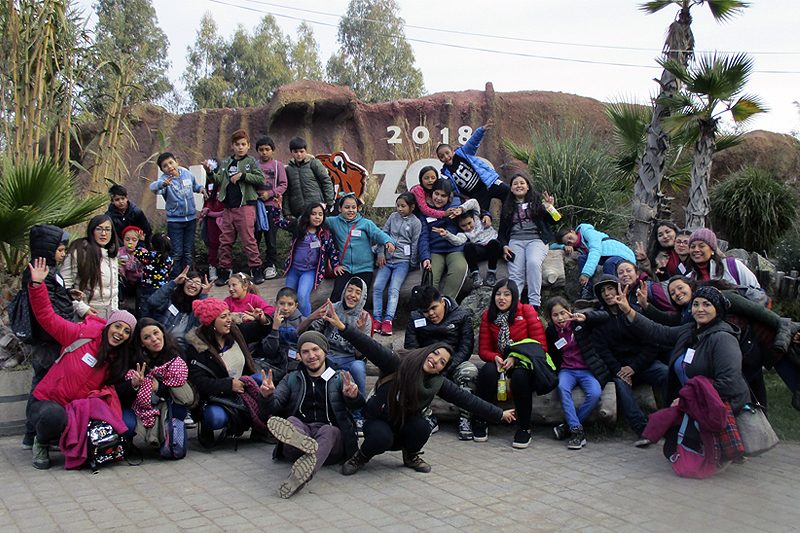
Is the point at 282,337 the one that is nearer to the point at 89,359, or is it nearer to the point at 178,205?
the point at 89,359

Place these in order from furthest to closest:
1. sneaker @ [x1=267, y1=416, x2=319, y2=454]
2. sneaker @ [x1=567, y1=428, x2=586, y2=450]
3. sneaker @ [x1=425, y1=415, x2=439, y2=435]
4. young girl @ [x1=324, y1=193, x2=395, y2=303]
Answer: young girl @ [x1=324, y1=193, x2=395, y2=303] → sneaker @ [x1=425, y1=415, x2=439, y2=435] → sneaker @ [x1=567, y1=428, x2=586, y2=450] → sneaker @ [x1=267, y1=416, x2=319, y2=454]

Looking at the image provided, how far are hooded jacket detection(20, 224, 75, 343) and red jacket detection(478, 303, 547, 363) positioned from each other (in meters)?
3.27

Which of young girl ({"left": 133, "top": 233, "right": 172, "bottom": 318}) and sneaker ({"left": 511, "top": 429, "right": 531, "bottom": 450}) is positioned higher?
young girl ({"left": 133, "top": 233, "right": 172, "bottom": 318})

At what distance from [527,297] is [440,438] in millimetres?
2271

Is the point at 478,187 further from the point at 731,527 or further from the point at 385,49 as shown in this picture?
the point at 385,49

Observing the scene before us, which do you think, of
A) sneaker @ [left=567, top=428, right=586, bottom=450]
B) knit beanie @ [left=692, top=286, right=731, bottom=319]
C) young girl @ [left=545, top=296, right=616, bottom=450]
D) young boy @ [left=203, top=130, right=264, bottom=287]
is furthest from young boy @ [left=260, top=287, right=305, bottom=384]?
knit beanie @ [left=692, top=286, right=731, bottom=319]

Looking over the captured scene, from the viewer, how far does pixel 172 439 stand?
→ 534 centimetres

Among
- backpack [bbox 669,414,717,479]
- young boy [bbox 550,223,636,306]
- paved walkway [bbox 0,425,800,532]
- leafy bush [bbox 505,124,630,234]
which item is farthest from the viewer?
leafy bush [bbox 505,124,630,234]

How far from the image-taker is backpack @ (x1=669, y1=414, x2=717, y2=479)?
4.96m

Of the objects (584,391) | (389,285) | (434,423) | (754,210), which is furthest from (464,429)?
(754,210)

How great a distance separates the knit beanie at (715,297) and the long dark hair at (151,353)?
365 centimetres

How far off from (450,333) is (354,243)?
212cm

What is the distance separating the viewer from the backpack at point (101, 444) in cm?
505

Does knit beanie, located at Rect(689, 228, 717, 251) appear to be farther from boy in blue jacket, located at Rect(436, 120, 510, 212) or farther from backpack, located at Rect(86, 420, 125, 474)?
backpack, located at Rect(86, 420, 125, 474)
